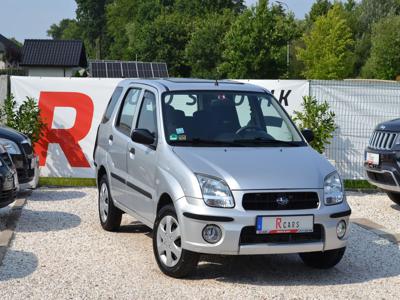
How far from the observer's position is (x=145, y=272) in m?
7.01

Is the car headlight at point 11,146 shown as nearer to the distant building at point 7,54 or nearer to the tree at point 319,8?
the distant building at point 7,54

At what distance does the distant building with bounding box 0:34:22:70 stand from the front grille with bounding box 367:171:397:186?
68.1 metres

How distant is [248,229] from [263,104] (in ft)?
7.05

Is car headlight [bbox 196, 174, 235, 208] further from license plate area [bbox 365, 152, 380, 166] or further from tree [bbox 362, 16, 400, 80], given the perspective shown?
tree [bbox 362, 16, 400, 80]

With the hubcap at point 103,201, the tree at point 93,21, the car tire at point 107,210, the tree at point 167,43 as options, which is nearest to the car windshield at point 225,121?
the car tire at point 107,210

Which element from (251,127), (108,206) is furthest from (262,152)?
(108,206)

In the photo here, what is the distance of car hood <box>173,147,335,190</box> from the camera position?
6.46 m

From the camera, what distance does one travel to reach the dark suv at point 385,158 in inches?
410

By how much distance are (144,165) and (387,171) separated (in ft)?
14.5

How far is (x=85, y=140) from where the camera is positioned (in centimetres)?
1352

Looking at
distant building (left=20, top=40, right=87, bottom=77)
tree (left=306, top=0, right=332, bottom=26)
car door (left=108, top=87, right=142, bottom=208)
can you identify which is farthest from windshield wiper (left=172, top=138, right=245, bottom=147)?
tree (left=306, top=0, right=332, bottom=26)

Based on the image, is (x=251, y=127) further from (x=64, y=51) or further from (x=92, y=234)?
(x=64, y=51)

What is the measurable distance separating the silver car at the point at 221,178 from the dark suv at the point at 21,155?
2.78 meters

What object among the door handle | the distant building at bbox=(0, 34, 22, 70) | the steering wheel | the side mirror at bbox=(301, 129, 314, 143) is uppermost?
the steering wheel
